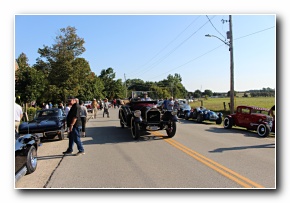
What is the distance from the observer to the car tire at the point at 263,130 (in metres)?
11.7

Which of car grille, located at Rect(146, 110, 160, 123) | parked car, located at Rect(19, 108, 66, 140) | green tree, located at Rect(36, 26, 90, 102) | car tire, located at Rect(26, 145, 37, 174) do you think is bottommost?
car tire, located at Rect(26, 145, 37, 174)

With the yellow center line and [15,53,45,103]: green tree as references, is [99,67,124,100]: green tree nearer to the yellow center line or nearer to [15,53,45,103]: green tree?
[15,53,45,103]: green tree

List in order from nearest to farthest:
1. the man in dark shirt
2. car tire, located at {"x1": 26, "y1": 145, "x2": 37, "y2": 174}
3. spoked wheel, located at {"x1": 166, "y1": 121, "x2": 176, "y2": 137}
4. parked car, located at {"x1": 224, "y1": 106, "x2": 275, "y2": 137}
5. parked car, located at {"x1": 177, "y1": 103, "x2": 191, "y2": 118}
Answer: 1. car tire, located at {"x1": 26, "y1": 145, "x2": 37, "y2": 174}
2. the man in dark shirt
3. spoked wheel, located at {"x1": 166, "y1": 121, "x2": 176, "y2": 137}
4. parked car, located at {"x1": 224, "y1": 106, "x2": 275, "y2": 137}
5. parked car, located at {"x1": 177, "y1": 103, "x2": 191, "y2": 118}

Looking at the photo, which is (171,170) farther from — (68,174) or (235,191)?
(68,174)

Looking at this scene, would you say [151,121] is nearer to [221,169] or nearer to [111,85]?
[221,169]

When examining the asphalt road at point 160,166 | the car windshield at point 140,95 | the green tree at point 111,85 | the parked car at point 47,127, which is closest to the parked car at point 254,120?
the asphalt road at point 160,166

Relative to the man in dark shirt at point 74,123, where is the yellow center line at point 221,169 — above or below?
below

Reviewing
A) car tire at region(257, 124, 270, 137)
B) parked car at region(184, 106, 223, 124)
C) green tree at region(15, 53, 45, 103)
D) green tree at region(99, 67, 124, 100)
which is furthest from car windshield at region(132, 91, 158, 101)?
green tree at region(99, 67, 124, 100)

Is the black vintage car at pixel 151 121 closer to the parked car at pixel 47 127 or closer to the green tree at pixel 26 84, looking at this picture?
the parked car at pixel 47 127

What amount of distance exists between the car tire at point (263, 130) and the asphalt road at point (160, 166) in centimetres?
120

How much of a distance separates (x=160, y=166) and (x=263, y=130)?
22.6 ft

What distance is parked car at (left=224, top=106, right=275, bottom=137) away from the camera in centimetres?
1204

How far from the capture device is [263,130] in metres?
11.9

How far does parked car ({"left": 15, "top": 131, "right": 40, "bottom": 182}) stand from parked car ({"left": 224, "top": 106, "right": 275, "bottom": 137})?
30.5ft
